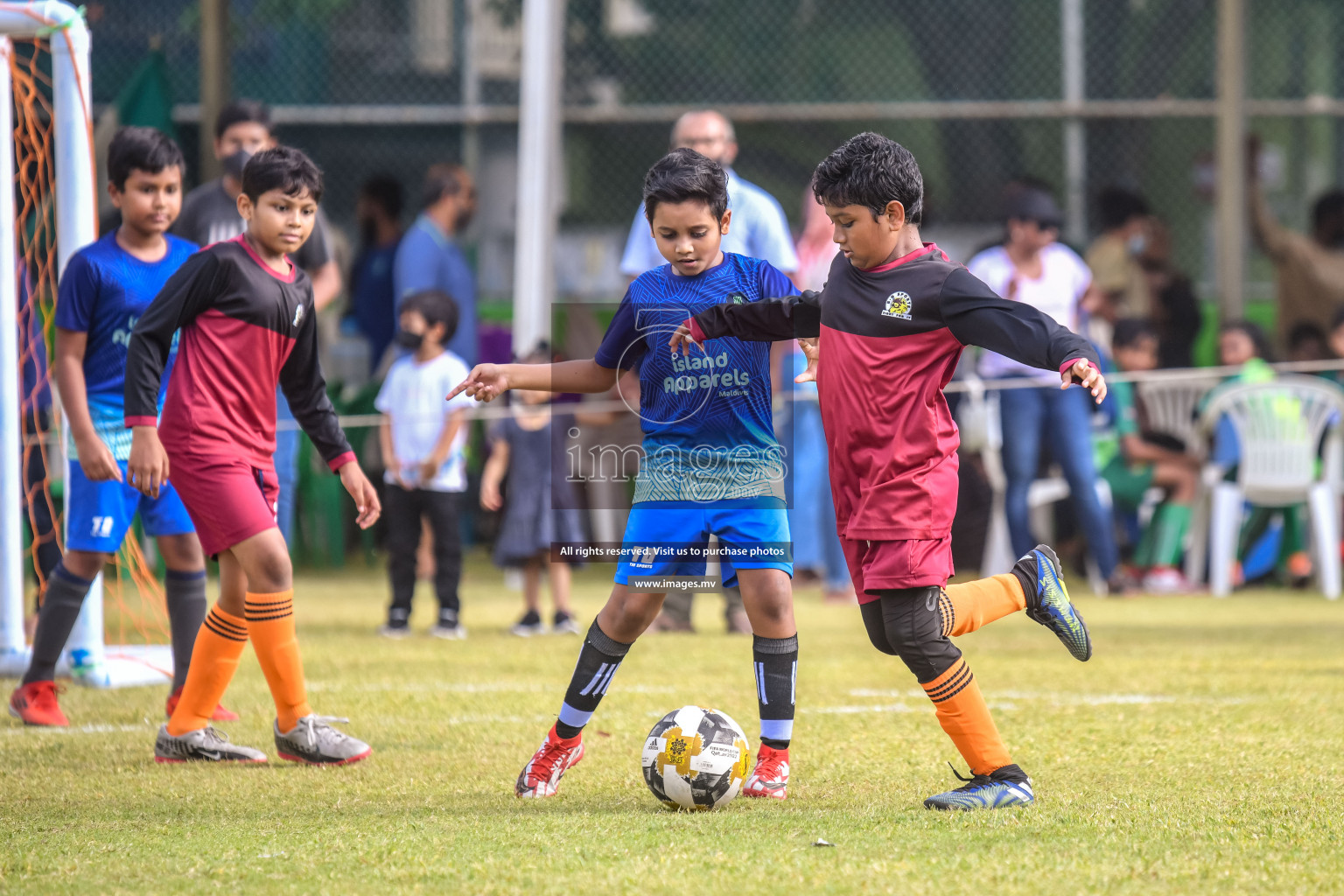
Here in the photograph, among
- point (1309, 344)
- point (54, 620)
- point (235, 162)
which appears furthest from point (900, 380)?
point (1309, 344)

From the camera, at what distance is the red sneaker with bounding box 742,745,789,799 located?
3900mm

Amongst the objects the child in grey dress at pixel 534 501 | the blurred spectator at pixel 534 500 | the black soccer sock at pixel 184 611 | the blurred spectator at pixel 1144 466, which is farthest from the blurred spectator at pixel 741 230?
the blurred spectator at pixel 1144 466

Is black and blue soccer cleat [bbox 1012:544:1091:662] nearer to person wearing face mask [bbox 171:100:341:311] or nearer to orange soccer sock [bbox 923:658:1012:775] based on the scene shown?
orange soccer sock [bbox 923:658:1012:775]

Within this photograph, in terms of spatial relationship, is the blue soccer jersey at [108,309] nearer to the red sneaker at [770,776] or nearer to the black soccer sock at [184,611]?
the black soccer sock at [184,611]

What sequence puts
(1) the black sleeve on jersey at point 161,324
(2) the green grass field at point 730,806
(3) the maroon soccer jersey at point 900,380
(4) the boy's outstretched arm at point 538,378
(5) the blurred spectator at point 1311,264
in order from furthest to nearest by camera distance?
1. (5) the blurred spectator at point 1311,264
2. (1) the black sleeve on jersey at point 161,324
3. (4) the boy's outstretched arm at point 538,378
4. (3) the maroon soccer jersey at point 900,380
5. (2) the green grass field at point 730,806

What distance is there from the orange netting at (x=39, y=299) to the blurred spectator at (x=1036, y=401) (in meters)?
4.78

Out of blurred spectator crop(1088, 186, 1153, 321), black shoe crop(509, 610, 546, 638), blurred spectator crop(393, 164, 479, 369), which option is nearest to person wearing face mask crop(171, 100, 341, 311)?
black shoe crop(509, 610, 546, 638)

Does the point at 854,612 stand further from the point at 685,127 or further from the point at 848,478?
the point at 848,478

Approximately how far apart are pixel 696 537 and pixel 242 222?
3114mm

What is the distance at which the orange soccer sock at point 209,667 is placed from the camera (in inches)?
175

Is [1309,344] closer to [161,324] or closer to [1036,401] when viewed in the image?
[1036,401]

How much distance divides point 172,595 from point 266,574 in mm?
1017

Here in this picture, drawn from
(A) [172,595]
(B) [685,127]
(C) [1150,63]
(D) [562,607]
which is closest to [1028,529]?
(D) [562,607]

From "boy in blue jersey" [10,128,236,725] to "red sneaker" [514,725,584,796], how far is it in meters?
1.62
